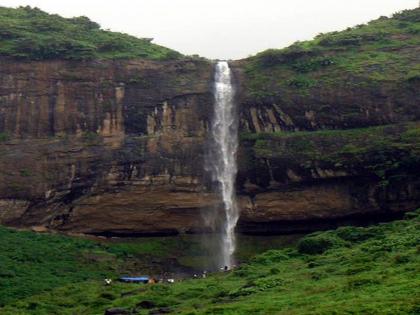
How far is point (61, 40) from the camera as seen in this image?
39.9 m

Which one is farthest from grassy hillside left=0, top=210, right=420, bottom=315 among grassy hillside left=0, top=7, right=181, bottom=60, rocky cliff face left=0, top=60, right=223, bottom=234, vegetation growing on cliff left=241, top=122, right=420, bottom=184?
grassy hillside left=0, top=7, right=181, bottom=60

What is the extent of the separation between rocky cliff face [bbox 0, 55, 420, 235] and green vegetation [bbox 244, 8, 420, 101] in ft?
2.60

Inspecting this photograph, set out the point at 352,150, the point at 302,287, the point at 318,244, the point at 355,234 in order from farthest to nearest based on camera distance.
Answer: the point at 352,150 → the point at 355,234 → the point at 318,244 → the point at 302,287

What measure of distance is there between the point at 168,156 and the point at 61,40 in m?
9.49

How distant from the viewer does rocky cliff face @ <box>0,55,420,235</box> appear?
36906mm

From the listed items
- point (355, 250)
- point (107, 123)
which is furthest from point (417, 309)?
point (107, 123)

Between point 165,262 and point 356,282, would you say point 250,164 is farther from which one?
point 356,282

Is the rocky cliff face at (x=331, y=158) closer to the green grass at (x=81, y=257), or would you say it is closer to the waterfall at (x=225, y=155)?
the waterfall at (x=225, y=155)

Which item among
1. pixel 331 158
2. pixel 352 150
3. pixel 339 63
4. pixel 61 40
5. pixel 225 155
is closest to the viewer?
pixel 352 150

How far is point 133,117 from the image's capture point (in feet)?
128

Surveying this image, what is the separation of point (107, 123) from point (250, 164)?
27.7 feet

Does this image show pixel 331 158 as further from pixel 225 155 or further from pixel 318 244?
pixel 318 244

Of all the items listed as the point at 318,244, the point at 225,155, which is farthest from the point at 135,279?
the point at 225,155

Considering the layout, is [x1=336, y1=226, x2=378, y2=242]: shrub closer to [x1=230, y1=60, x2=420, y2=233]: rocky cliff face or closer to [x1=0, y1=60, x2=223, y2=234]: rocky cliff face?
[x1=230, y1=60, x2=420, y2=233]: rocky cliff face
